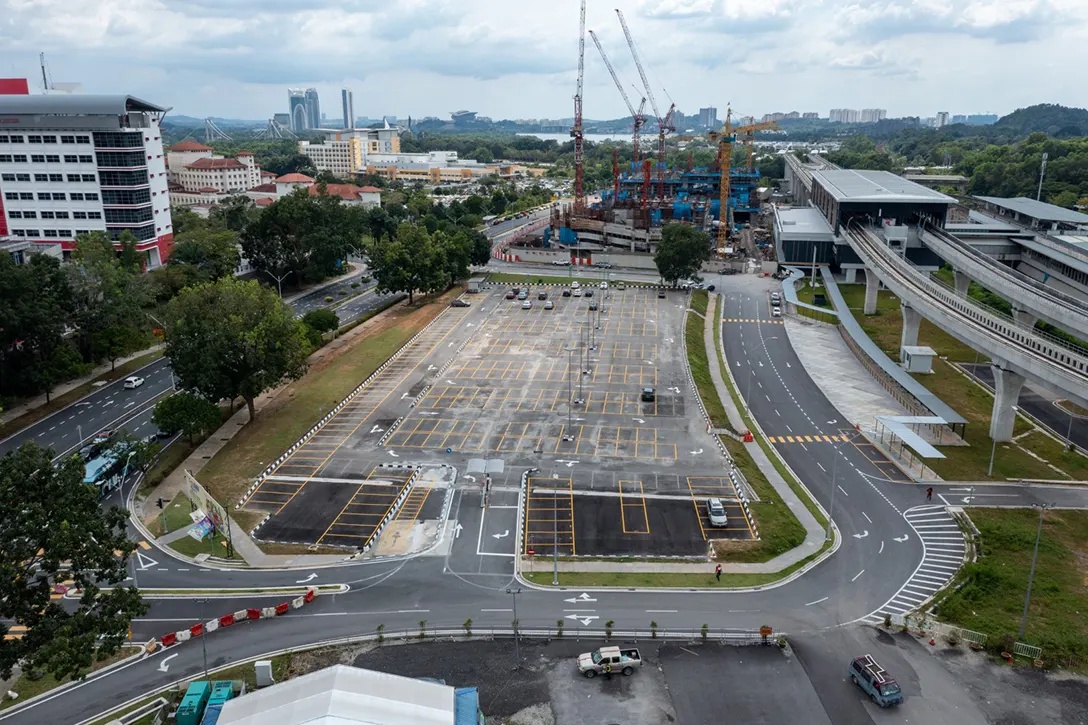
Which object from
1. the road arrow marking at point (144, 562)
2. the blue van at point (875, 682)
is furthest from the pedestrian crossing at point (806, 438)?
the road arrow marking at point (144, 562)

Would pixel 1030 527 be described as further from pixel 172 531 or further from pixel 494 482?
pixel 172 531

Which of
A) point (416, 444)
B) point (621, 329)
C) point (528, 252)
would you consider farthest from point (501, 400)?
point (528, 252)

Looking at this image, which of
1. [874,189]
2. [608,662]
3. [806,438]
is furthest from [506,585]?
[874,189]

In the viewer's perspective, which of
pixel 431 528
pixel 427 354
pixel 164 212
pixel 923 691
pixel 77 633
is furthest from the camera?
pixel 164 212

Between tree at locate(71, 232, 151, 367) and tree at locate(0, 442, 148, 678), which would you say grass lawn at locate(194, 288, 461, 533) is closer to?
tree at locate(0, 442, 148, 678)

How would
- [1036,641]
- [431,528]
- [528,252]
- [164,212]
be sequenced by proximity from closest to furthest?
1. [1036,641]
2. [431,528]
3. [164,212]
4. [528,252]

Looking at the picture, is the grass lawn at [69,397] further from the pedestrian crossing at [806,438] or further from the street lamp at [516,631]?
the pedestrian crossing at [806,438]
